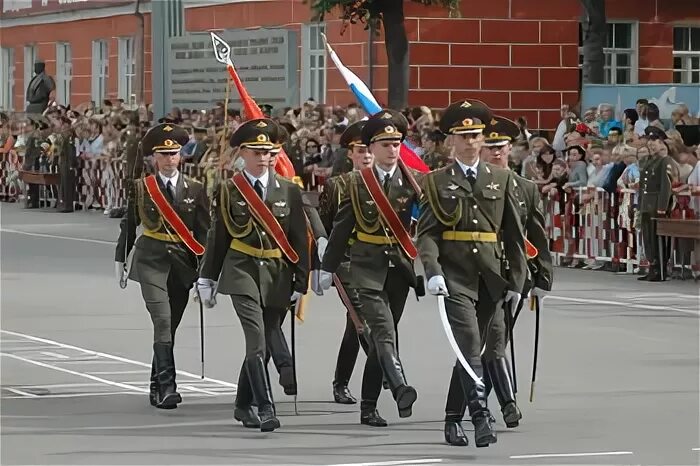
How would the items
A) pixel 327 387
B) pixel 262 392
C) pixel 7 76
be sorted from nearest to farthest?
pixel 262 392 < pixel 327 387 < pixel 7 76

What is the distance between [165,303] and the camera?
13.6m

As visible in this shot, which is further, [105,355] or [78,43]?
[78,43]

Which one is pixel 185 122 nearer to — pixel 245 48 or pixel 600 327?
pixel 245 48

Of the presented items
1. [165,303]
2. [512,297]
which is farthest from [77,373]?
[512,297]

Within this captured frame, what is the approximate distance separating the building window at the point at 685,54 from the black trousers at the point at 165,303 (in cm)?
2899

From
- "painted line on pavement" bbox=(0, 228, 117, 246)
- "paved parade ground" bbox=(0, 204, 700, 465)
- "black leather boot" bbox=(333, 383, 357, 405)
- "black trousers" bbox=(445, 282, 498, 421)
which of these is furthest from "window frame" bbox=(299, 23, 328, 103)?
"black trousers" bbox=(445, 282, 498, 421)

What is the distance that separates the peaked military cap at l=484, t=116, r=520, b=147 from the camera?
12606 mm

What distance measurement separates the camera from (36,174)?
3966cm

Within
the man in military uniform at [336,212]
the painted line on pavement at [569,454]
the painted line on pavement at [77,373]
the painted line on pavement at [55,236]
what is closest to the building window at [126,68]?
the painted line on pavement at [55,236]

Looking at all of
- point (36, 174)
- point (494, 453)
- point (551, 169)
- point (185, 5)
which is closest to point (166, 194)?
point (494, 453)

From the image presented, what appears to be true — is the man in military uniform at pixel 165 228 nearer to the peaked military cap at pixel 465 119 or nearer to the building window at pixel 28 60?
the peaked military cap at pixel 465 119

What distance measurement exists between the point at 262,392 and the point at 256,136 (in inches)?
61.5

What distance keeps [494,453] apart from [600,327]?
7.29 meters

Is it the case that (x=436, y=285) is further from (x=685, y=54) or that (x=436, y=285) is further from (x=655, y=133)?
(x=685, y=54)
